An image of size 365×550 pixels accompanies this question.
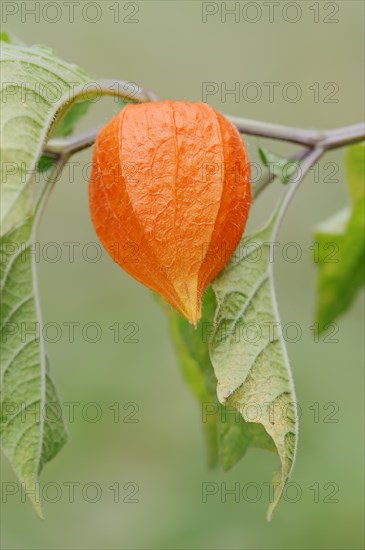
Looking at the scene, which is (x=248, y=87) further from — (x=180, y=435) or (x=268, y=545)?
(x=268, y=545)

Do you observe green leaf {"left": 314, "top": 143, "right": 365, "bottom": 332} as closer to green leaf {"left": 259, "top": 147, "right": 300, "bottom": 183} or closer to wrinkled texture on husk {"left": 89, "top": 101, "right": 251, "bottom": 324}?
green leaf {"left": 259, "top": 147, "right": 300, "bottom": 183}

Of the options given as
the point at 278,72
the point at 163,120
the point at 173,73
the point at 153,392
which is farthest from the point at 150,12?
the point at 163,120

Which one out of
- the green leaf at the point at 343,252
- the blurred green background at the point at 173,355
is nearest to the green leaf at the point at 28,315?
the green leaf at the point at 343,252

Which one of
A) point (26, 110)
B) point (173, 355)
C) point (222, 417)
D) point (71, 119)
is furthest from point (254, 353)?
point (173, 355)

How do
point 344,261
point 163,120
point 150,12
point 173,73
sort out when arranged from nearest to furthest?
1. point 163,120
2. point 344,261
3. point 173,73
4. point 150,12

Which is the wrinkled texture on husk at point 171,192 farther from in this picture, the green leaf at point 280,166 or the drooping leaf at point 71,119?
the drooping leaf at point 71,119
